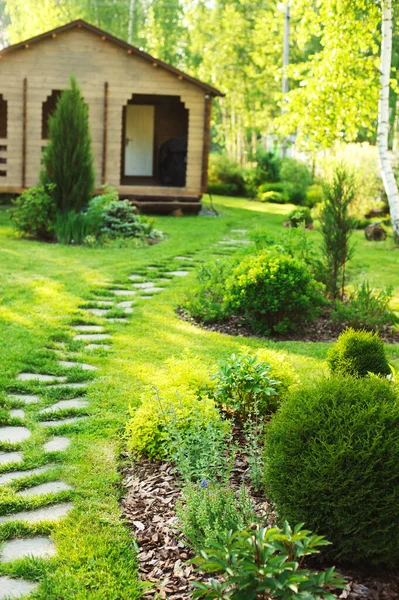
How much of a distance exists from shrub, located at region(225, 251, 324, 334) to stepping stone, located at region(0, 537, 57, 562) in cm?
401

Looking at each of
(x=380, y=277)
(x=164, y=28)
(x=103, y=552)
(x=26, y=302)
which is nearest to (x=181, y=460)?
(x=103, y=552)

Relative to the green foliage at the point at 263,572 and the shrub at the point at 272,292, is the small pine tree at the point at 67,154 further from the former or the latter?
the green foliage at the point at 263,572

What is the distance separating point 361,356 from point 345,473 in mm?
1811

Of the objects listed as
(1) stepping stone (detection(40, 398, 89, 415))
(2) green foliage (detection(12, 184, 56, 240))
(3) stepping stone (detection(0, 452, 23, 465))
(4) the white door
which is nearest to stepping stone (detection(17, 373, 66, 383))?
(1) stepping stone (detection(40, 398, 89, 415))

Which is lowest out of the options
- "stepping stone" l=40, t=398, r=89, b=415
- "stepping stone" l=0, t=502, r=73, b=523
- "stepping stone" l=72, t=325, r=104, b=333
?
"stepping stone" l=0, t=502, r=73, b=523

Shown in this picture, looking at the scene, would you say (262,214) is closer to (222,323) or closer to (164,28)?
(222,323)

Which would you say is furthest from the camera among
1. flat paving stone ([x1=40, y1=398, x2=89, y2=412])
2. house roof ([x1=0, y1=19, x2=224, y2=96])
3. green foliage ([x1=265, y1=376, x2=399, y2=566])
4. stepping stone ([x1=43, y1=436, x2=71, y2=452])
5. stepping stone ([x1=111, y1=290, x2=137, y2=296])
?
house roof ([x1=0, y1=19, x2=224, y2=96])

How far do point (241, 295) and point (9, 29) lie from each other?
36391 millimetres

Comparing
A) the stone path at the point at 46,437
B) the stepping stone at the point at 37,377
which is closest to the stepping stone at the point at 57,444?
the stone path at the point at 46,437

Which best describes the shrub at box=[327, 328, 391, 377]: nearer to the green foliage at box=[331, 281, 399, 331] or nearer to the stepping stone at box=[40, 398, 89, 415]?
the stepping stone at box=[40, 398, 89, 415]

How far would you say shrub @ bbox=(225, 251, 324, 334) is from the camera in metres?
6.88

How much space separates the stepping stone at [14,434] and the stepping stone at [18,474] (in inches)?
13.9

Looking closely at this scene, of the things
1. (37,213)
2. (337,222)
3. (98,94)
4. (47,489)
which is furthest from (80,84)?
(47,489)

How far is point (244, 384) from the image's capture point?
4.40 meters
